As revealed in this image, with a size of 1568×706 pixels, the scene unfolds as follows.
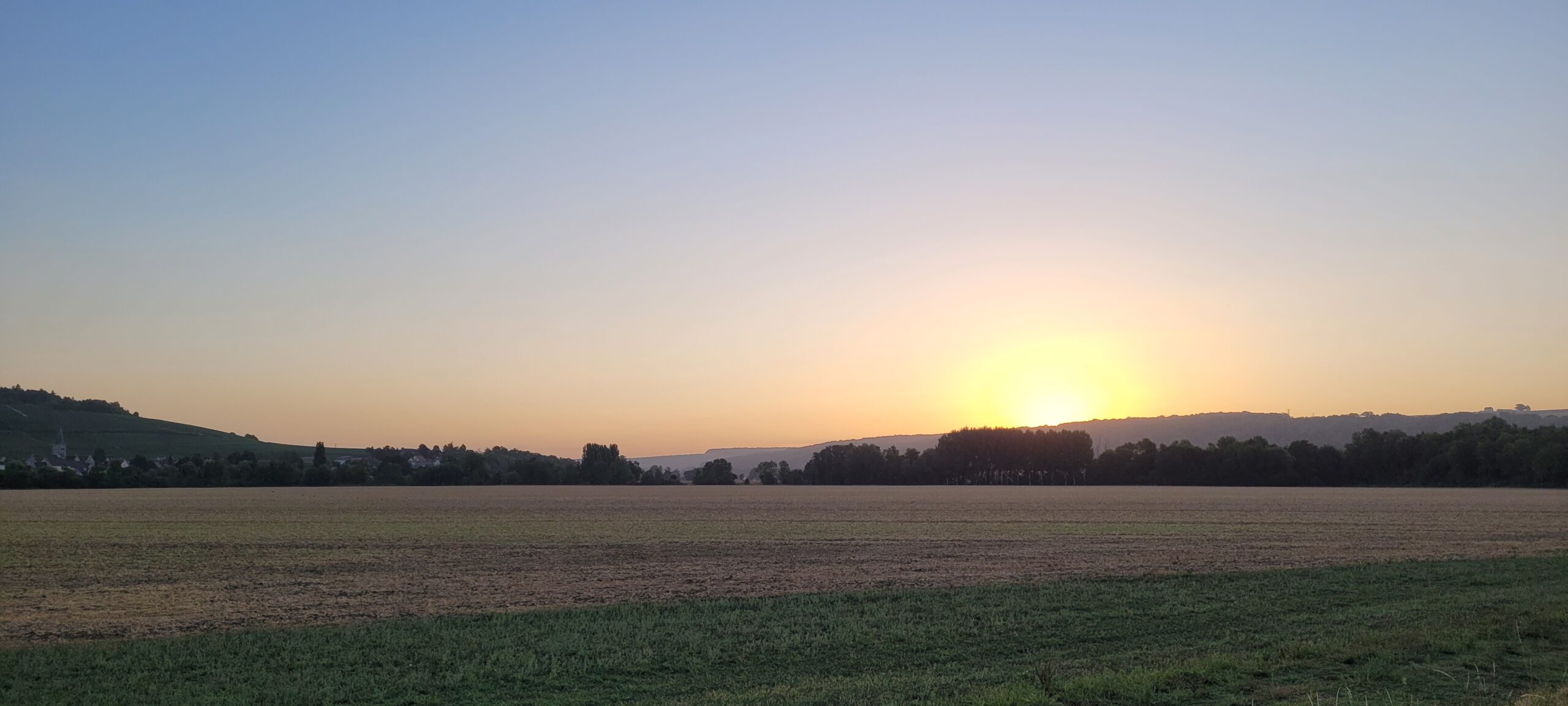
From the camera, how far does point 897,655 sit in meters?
16.1

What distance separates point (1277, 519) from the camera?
56.1 metres

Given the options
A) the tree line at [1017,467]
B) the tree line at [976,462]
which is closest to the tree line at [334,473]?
the tree line at [1017,467]

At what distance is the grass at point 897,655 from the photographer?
12.5m

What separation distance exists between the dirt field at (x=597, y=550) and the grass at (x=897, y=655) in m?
3.17

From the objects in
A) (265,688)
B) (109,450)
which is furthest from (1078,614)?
(109,450)

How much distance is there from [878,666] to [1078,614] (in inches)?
253

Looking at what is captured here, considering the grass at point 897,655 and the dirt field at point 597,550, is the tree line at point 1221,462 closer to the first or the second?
the dirt field at point 597,550

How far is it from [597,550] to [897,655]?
2358 centimetres

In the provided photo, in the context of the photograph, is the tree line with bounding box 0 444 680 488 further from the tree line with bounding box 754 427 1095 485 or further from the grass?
the grass

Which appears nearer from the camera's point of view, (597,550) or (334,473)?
(597,550)

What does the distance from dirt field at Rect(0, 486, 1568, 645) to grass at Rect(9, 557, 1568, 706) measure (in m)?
3.17

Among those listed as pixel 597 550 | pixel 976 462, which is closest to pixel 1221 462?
pixel 976 462

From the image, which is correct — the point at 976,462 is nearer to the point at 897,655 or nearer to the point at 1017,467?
the point at 1017,467

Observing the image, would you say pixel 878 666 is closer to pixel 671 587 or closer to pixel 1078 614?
pixel 1078 614
